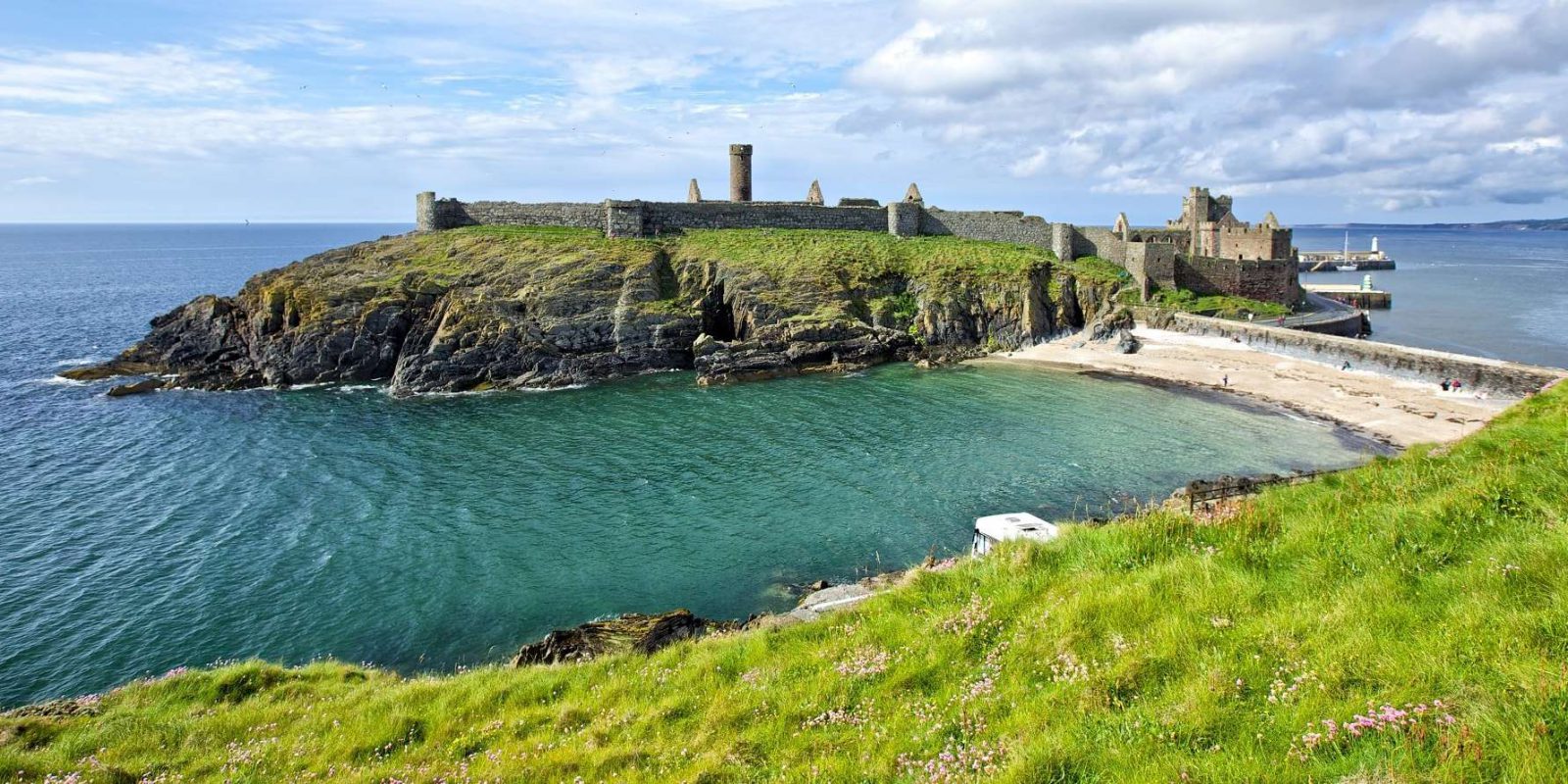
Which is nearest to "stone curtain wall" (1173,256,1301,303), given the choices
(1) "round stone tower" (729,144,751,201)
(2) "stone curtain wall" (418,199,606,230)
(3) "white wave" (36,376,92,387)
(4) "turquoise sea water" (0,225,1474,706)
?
(4) "turquoise sea water" (0,225,1474,706)

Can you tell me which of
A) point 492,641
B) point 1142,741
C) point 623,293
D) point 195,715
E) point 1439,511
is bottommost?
point 492,641

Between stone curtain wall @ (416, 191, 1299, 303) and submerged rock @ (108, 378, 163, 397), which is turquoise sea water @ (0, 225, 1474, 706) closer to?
submerged rock @ (108, 378, 163, 397)

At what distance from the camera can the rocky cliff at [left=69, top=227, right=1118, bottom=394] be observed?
49125 millimetres

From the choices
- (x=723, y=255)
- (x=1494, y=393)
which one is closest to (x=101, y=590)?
A: (x=723, y=255)

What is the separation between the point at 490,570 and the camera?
22.6m

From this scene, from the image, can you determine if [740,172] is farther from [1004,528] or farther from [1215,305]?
[1004,528]

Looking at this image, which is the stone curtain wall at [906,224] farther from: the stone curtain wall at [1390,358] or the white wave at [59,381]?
the white wave at [59,381]

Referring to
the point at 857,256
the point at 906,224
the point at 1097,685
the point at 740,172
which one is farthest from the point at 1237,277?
the point at 1097,685

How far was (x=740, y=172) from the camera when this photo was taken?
230 feet

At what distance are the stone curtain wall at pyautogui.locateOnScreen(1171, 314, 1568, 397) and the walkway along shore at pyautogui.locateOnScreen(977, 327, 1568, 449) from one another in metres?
0.49

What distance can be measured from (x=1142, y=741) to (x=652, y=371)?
4699cm

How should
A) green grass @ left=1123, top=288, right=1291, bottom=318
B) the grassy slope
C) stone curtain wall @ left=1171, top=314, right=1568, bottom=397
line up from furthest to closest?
1. green grass @ left=1123, top=288, right=1291, bottom=318
2. the grassy slope
3. stone curtain wall @ left=1171, top=314, right=1568, bottom=397

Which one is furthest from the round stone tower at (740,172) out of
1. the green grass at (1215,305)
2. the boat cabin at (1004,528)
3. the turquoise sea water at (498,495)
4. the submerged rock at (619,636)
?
the submerged rock at (619,636)

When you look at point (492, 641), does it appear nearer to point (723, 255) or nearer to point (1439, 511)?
point (1439, 511)
